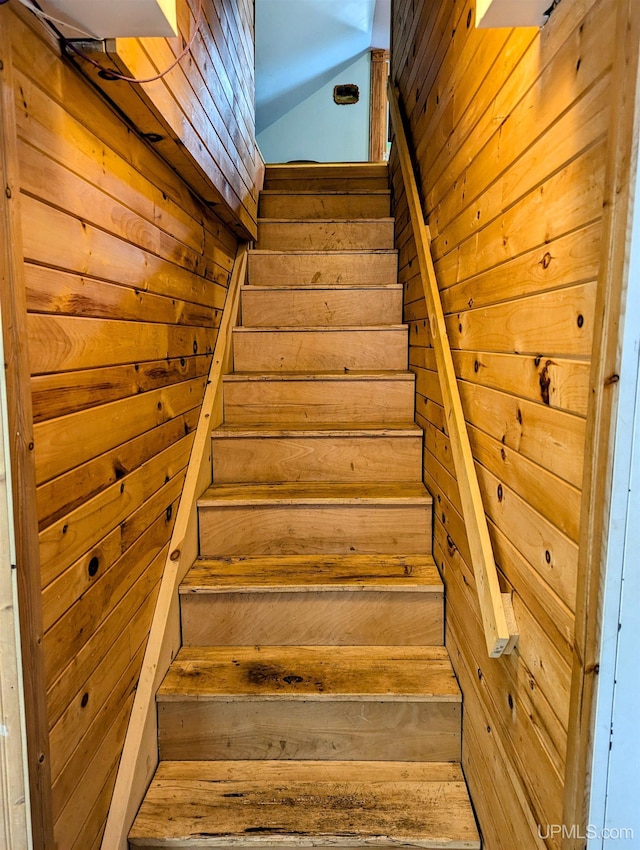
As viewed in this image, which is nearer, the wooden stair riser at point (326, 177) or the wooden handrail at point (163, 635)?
the wooden handrail at point (163, 635)

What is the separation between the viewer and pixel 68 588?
0.95m

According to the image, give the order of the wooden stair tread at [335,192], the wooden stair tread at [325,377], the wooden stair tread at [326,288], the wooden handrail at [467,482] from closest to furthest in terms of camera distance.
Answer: the wooden handrail at [467,482] → the wooden stair tread at [325,377] → the wooden stair tread at [326,288] → the wooden stair tread at [335,192]

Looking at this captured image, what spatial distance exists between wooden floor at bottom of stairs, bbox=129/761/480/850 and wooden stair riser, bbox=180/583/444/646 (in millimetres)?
332

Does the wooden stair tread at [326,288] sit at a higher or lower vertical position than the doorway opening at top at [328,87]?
lower

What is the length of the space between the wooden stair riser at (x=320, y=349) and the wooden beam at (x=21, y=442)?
1.59m

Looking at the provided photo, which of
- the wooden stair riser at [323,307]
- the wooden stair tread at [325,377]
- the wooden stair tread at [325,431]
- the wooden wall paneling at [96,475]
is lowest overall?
the wooden stair tread at [325,431]

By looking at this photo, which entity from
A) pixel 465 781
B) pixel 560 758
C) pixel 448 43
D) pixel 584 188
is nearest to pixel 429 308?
pixel 448 43

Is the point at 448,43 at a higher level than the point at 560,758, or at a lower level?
higher

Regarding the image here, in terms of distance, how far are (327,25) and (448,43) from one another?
3480 millimetres

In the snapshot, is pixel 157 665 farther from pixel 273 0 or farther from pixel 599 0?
pixel 273 0

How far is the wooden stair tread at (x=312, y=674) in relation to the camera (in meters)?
1.38

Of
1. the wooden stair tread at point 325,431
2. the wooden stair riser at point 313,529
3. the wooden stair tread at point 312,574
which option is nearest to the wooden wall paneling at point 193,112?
the wooden stair tread at point 325,431

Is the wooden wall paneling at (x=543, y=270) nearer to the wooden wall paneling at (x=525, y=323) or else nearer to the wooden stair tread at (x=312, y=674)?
the wooden wall paneling at (x=525, y=323)

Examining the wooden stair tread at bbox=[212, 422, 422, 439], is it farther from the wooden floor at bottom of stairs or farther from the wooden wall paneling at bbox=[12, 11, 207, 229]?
the wooden floor at bottom of stairs
